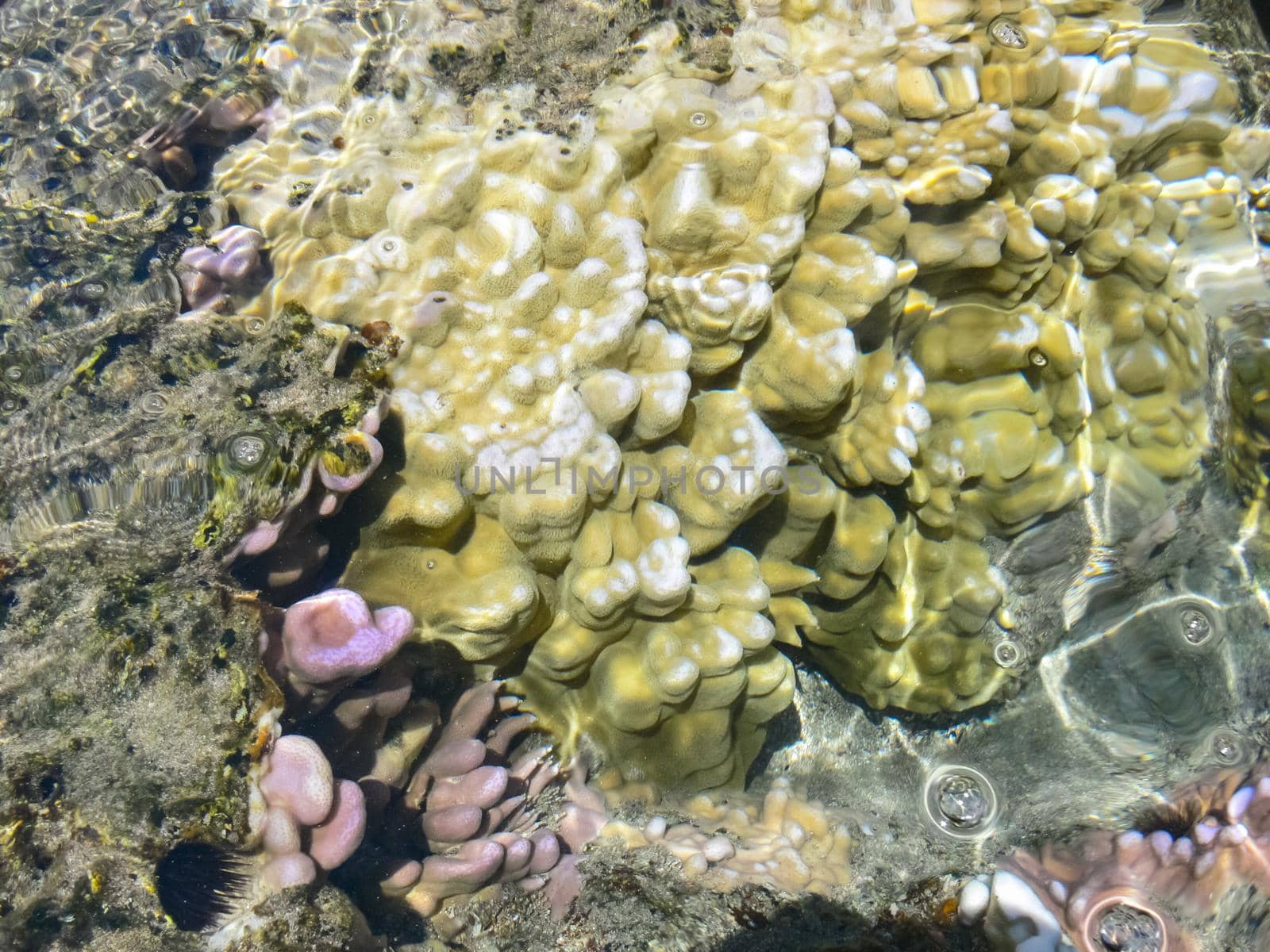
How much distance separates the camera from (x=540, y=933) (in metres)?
1.97

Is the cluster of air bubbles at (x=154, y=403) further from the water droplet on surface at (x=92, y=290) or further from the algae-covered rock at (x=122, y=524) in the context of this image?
the water droplet on surface at (x=92, y=290)

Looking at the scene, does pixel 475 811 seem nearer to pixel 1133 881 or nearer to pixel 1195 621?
pixel 1133 881

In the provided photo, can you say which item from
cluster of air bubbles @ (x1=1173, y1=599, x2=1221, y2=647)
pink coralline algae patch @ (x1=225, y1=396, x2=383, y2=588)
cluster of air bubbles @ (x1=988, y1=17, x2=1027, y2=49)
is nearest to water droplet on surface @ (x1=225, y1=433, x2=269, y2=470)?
pink coralline algae patch @ (x1=225, y1=396, x2=383, y2=588)

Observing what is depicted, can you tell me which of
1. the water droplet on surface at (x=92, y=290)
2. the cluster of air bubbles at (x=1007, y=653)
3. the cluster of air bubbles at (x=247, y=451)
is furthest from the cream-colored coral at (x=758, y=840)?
the water droplet on surface at (x=92, y=290)

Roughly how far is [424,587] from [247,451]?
0.60 m

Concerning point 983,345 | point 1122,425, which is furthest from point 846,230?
point 1122,425

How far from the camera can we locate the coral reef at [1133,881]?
6.28 feet

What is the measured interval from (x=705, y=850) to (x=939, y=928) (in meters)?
0.63

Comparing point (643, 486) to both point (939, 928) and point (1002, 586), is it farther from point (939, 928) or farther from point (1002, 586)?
point (1002, 586)

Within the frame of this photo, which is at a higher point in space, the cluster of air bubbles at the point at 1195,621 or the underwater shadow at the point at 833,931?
the underwater shadow at the point at 833,931

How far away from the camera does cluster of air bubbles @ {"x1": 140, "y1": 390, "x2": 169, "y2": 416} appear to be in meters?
2.05

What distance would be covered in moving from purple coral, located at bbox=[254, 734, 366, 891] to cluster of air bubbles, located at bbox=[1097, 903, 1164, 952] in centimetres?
189

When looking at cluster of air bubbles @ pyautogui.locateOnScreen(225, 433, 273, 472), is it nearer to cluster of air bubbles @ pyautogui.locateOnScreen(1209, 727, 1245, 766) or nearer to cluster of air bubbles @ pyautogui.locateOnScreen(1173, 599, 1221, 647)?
cluster of air bubbles @ pyautogui.locateOnScreen(1209, 727, 1245, 766)

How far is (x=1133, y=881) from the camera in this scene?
207 centimetres
